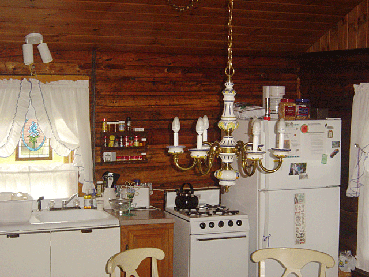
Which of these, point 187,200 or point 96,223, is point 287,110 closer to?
point 187,200

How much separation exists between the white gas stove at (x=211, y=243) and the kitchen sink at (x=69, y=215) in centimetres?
76

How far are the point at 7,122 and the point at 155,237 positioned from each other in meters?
1.80

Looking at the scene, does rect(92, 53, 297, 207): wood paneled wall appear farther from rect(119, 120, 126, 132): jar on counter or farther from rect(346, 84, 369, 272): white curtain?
rect(346, 84, 369, 272): white curtain

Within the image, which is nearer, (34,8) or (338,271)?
(34,8)

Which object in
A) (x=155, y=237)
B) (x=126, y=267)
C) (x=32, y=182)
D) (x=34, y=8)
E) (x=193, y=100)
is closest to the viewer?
(x=126, y=267)

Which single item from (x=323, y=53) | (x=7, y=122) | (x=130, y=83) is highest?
(x=323, y=53)

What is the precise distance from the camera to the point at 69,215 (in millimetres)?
4684

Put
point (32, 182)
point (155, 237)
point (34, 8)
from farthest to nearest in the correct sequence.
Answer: point (32, 182), point (155, 237), point (34, 8)

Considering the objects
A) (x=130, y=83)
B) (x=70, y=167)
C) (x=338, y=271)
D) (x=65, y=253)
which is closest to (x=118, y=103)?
(x=130, y=83)

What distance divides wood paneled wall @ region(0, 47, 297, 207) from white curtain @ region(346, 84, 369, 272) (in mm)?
1101

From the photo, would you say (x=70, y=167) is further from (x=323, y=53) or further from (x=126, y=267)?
(x=323, y=53)

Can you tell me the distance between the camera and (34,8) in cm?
403

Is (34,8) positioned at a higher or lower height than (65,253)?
higher

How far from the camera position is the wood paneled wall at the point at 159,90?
495cm
